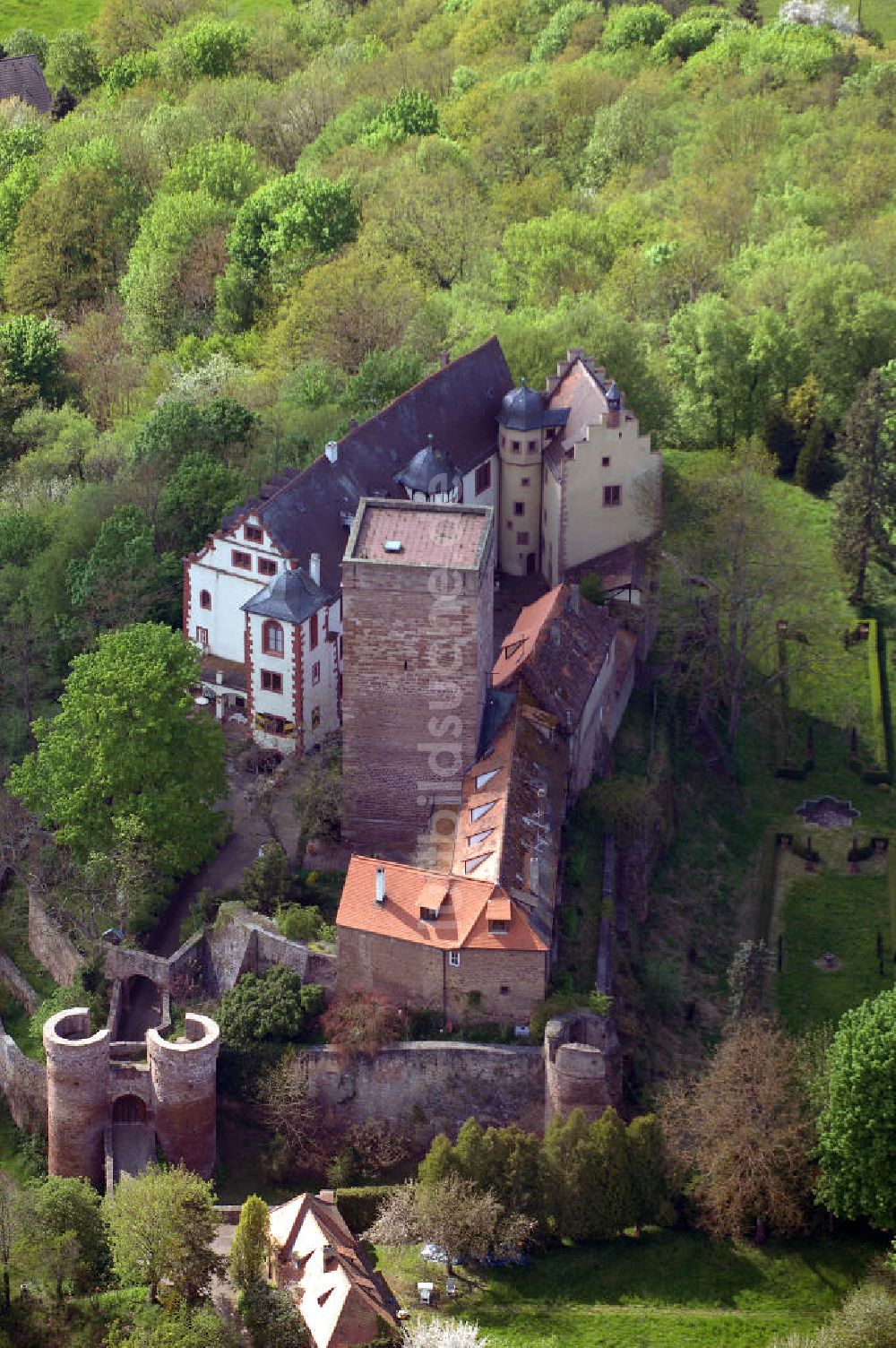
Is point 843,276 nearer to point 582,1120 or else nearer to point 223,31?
point 582,1120

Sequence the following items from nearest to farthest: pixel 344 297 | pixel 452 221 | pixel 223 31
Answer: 1. pixel 344 297
2. pixel 452 221
3. pixel 223 31

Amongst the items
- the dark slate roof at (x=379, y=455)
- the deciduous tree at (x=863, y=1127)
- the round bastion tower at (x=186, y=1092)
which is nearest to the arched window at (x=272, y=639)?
the dark slate roof at (x=379, y=455)

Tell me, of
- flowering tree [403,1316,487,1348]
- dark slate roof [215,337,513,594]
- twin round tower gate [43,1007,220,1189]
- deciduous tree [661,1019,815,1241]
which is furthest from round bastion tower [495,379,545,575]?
flowering tree [403,1316,487,1348]

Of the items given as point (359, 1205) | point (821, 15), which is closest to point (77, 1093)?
point (359, 1205)

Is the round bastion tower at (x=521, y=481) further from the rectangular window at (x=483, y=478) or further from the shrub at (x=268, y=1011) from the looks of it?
the shrub at (x=268, y=1011)

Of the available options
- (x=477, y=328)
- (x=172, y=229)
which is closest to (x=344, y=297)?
(x=477, y=328)

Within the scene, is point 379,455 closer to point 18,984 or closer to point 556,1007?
point 18,984
